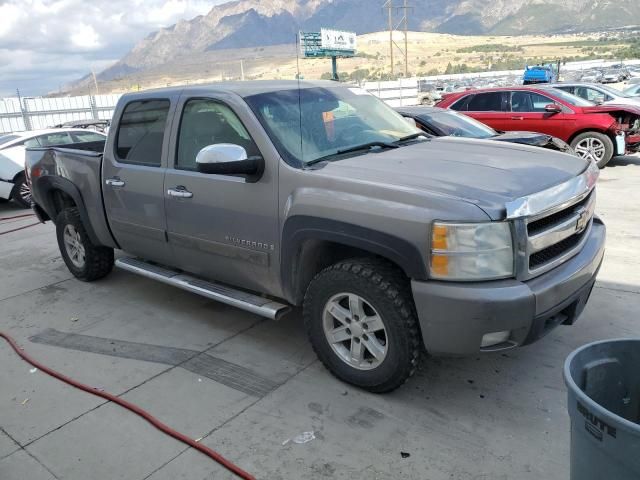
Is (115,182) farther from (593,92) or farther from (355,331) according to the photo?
(593,92)

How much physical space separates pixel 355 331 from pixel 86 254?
11.2 feet

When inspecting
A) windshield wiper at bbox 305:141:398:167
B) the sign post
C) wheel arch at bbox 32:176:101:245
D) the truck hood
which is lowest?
wheel arch at bbox 32:176:101:245

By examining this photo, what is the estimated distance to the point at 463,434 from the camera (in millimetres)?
2887

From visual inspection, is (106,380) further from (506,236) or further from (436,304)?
(506,236)

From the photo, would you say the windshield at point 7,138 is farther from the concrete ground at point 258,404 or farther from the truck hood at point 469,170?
the truck hood at point 469,170

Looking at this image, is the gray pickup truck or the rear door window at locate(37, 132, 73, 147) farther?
the rear door window at locate(37, 132, 73, 147)

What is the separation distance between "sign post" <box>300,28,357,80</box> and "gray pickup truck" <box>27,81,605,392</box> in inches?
1386

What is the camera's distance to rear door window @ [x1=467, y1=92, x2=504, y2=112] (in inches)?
444

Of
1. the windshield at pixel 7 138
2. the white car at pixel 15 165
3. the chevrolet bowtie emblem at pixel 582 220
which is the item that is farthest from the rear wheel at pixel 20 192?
the chevrolet bowtie emblem at pixel 582 220

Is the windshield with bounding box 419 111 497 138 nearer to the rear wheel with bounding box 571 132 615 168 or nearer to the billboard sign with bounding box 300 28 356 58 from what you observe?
the rear wheel with bounding box 571 132 615 168

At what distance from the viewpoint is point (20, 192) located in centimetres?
1029

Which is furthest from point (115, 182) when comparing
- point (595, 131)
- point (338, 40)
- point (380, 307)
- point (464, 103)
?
point (338, 40)

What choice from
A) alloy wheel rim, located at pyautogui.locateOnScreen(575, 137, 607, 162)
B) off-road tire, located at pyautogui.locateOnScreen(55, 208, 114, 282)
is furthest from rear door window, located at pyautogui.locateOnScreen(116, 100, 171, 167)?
alloy wheel rim, located at pyautogui.locateOnScreen(575, 137, 607, 162)

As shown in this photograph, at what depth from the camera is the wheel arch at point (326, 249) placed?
110 inches
